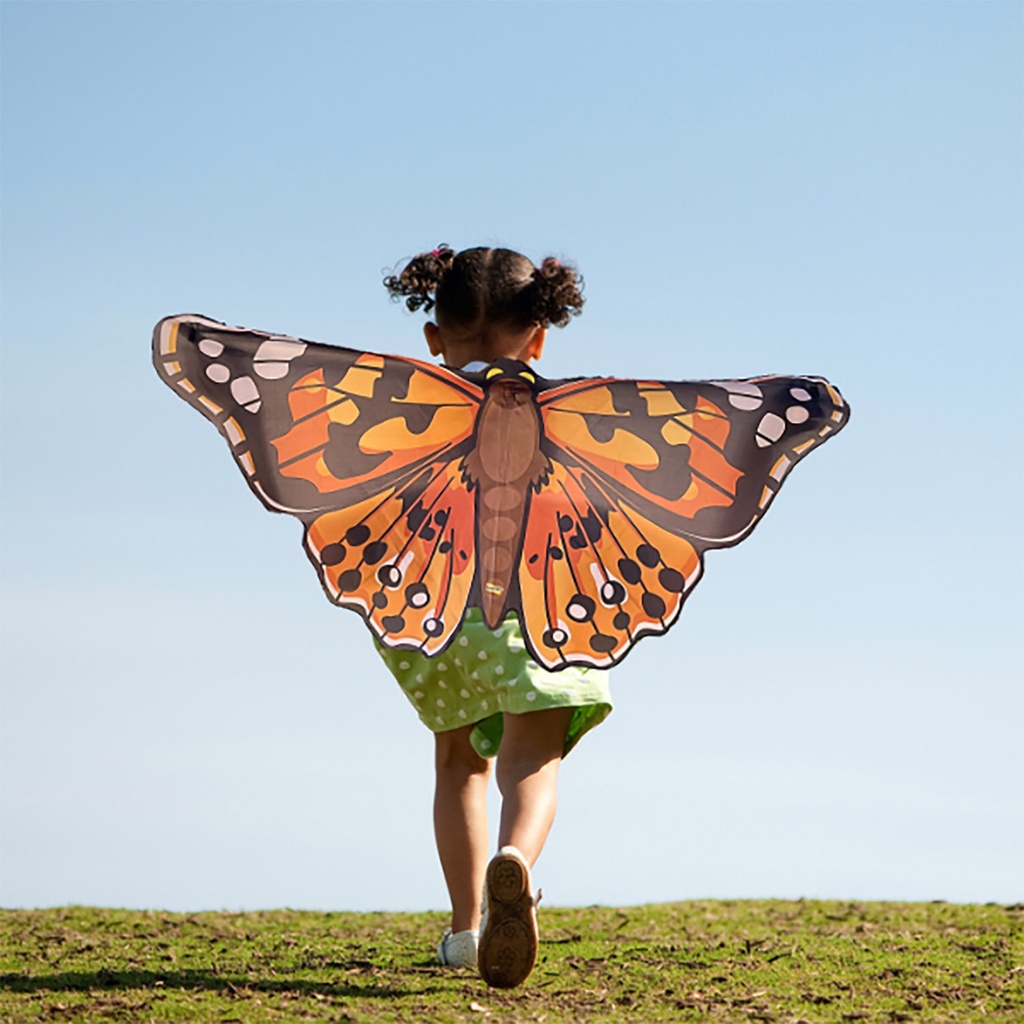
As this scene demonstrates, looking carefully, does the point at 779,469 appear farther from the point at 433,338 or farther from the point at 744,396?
the point at 433,338

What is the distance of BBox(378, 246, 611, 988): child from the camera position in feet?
11.4

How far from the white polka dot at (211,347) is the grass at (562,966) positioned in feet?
5.07

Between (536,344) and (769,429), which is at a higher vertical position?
(536,344)

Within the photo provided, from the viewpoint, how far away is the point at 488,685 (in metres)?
3.61

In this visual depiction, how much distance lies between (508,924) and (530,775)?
0.40 meters

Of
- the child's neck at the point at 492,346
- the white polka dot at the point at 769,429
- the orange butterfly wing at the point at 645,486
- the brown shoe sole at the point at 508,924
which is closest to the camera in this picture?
the brown shoe sole at the point at 508,924

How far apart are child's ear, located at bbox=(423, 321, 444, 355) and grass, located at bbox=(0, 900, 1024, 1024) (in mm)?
1666

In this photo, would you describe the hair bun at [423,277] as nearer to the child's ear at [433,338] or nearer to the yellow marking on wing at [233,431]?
the child's ear at [433,338]

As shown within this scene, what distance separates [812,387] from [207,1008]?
2123mm

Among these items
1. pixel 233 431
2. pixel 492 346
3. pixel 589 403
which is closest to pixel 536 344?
pixel 492 346

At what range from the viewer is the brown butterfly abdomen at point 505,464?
3.62 m

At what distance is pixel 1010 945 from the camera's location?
4449 mm

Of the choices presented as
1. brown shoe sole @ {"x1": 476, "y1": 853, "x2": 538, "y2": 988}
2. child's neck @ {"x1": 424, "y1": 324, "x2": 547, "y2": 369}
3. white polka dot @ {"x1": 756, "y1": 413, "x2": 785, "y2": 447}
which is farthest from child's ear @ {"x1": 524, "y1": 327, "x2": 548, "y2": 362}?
brown shoe sole @ {"x1": 476, "y1": 853, "x2": 538, "y2": 988}

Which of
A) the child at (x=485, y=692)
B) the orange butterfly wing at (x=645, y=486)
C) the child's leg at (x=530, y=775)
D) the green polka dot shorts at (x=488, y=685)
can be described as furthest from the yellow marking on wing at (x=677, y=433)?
the child's leg at (x=530, y=775)
